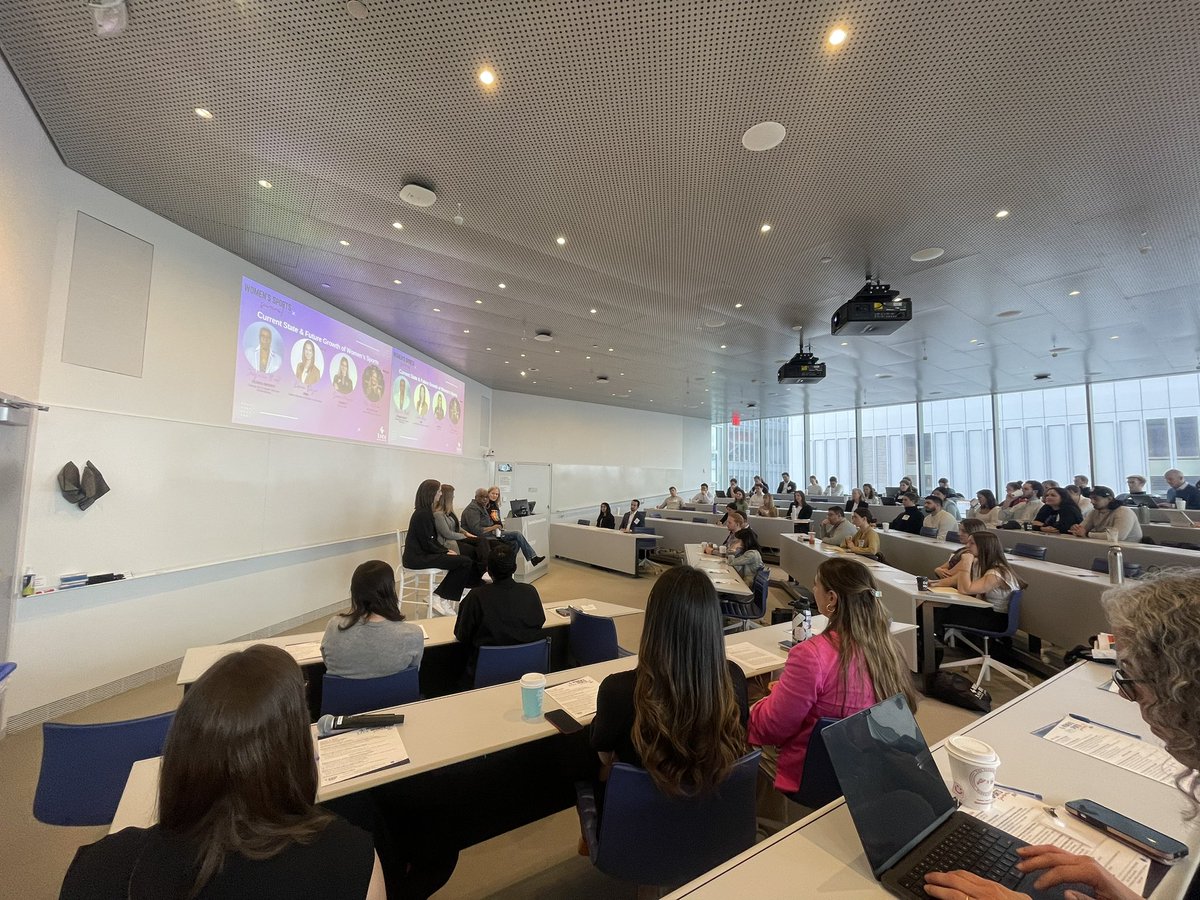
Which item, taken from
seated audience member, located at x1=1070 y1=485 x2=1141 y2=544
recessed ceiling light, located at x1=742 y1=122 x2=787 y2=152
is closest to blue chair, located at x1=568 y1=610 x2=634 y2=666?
recessed ceiling light, located at x1=742 y1=122 x2=787 y2=152

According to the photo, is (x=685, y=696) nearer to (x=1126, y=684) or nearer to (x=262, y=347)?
(x=1126, y=684)

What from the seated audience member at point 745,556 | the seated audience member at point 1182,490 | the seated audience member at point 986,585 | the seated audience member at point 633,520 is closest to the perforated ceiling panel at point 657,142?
the seated audience member at point 986,585

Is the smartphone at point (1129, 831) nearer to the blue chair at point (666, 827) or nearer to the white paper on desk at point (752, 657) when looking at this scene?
the blue chair at point (666, 827)

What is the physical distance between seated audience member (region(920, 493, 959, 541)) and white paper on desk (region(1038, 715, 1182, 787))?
596 cm

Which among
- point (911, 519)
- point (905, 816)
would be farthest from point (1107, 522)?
point (905, 816)

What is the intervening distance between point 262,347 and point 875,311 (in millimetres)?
6420

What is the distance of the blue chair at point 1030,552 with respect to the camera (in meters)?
5.65

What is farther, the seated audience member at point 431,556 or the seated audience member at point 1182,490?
the seated audience member at point 1182,490

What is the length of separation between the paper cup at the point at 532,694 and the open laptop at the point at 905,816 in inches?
41.8

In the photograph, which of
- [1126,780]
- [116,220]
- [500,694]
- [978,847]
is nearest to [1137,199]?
[1126,780]

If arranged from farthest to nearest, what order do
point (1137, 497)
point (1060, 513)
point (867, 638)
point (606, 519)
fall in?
point (606, 519)
point (1137, 497)
point (1060, 513)
point (867, 638)

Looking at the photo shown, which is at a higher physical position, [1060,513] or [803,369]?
[803,369]

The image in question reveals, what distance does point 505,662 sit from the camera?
2580mm

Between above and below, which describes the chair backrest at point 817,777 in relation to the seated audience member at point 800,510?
below
